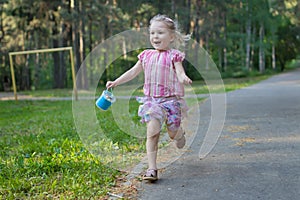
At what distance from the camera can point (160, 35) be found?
4035mm

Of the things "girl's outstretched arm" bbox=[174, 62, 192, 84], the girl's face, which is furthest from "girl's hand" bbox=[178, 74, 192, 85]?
the girl's face

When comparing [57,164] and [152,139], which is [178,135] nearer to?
[152,139]

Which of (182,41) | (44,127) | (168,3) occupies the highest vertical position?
(168,3)

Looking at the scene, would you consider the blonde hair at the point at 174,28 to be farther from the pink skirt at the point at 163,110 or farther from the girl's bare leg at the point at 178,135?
the girl's bare leg at the point at 178,135

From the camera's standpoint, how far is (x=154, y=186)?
3650 millimetres

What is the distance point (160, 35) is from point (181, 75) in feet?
1.68

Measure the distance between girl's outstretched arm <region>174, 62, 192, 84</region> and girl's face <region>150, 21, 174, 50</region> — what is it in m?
0.26

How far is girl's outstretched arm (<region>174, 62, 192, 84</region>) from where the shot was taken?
12.1 feet

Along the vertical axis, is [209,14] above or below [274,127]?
above

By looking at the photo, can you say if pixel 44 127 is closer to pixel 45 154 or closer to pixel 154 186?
pixel 45 154

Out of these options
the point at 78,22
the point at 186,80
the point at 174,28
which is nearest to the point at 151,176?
the point at 186,80

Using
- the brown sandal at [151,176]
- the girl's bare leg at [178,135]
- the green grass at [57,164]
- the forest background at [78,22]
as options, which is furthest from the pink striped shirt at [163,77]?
the forest background at [78,22]

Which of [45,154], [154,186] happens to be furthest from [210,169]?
[45,154]

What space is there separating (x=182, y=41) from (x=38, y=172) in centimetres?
197
